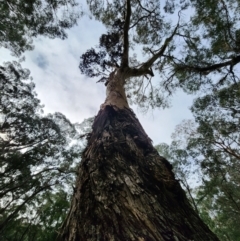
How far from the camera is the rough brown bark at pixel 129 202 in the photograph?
1085 millimetres

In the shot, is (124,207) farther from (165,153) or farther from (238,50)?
(165,153)

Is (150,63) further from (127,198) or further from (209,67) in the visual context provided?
(127,198)

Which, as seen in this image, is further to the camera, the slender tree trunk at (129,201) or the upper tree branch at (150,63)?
the upper tree branch at (150,63)

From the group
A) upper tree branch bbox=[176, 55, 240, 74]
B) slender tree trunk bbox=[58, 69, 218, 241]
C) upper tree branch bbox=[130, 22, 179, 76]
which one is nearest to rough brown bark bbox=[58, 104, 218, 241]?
slender tree trunk bbox=[58, 69, 218, 241]

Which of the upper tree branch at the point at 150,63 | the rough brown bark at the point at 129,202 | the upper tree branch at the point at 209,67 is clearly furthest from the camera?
the upper tree branch at the point at 209,67

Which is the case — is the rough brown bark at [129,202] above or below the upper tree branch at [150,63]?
below

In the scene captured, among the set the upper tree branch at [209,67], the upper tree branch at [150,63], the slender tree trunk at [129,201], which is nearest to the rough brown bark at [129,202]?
the slender tree trunk at [129,201]

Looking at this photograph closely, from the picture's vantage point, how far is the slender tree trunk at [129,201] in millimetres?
1086

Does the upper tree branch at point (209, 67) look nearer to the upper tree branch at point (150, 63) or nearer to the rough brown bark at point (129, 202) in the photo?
the upper tree branch at point (150, 63)

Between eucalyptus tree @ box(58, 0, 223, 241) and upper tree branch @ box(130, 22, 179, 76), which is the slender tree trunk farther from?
upper tree branch @ box(130, 22, 179, 76)

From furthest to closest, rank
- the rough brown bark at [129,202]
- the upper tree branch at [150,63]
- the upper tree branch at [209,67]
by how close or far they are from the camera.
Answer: the upper tree branch at [209,67], the upper tree branch at [150,63], the rough brown bark at [129,202]

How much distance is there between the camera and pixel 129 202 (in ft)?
4.15

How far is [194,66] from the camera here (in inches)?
289

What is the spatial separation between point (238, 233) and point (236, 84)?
1029cm
